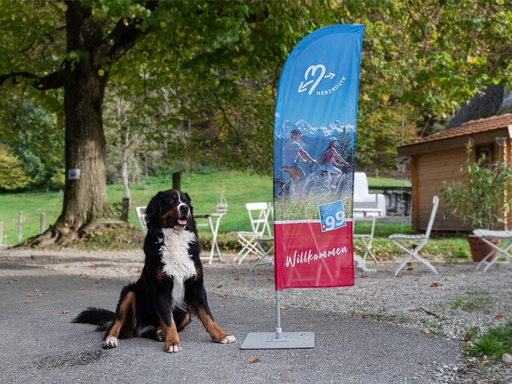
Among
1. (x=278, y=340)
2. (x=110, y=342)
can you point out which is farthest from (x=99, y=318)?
(x=278, y=340)

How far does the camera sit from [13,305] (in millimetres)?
7375

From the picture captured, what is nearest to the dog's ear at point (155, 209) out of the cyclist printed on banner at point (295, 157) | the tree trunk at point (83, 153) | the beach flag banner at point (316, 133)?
the beach flag banner at point (316, 133)

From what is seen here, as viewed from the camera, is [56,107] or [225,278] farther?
[56,107]

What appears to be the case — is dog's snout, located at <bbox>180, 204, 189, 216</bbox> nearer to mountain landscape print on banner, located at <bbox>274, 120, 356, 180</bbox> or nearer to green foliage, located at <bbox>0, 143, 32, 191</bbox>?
mountain landscape print on banner, located at <bbox>274, 120, 356, 180</bbox>

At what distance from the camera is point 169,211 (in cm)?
488

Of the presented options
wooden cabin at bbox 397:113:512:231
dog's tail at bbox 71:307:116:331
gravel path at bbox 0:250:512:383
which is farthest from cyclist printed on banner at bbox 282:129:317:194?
wooden cabin at bbox 397:113:512:231

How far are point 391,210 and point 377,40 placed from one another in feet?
48.8

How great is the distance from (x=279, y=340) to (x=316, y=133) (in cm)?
179

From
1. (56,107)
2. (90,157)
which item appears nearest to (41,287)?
(90,157)

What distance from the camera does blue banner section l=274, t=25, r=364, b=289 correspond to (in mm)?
5051

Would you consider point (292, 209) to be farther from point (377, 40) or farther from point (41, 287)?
point (377, 40)

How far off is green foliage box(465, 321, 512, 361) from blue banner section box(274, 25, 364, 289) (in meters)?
1.53

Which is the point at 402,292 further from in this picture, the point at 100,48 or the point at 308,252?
the point at 100,48

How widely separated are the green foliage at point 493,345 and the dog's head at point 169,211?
8.30ft
